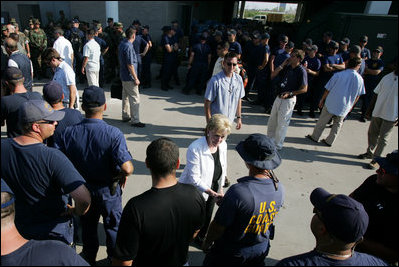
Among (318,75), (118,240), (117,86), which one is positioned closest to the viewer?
(118,240)

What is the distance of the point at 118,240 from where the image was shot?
1.85 metres

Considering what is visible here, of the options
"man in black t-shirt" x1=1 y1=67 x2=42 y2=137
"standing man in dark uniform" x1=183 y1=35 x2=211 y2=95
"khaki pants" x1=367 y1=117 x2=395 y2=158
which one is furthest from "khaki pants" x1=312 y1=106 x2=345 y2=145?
"man in black t-shirt" x1=1 y1=67 x2=42 y2=137

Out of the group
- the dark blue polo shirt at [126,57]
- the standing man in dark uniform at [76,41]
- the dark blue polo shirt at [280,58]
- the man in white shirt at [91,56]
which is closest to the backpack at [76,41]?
the standing man in dark uniform at [76,41]

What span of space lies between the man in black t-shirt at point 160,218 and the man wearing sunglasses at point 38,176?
63 centimetres

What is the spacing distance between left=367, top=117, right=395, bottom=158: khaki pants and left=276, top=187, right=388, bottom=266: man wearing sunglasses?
4325mm

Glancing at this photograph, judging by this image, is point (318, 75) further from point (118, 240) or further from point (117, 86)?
point (118, 240)

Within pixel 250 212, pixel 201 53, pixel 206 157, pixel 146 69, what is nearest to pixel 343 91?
pixel 206 157

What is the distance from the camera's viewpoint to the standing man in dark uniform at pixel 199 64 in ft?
28.2

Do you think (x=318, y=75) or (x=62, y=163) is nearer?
(x=62, y=163)

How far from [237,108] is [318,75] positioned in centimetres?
403

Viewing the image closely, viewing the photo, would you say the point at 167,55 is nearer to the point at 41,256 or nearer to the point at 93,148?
the point at 93,148

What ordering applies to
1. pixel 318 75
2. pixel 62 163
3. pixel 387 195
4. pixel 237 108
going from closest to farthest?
pixel 62 163 → pixel 387 195 → pixel 237 108 → pixel 318 75

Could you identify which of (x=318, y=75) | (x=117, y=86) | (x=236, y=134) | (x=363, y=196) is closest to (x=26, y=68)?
(x=117, y=86)

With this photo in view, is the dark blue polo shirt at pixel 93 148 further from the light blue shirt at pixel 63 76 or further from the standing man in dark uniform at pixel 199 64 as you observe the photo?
the standing man in dark uniform at pixel 199 64
